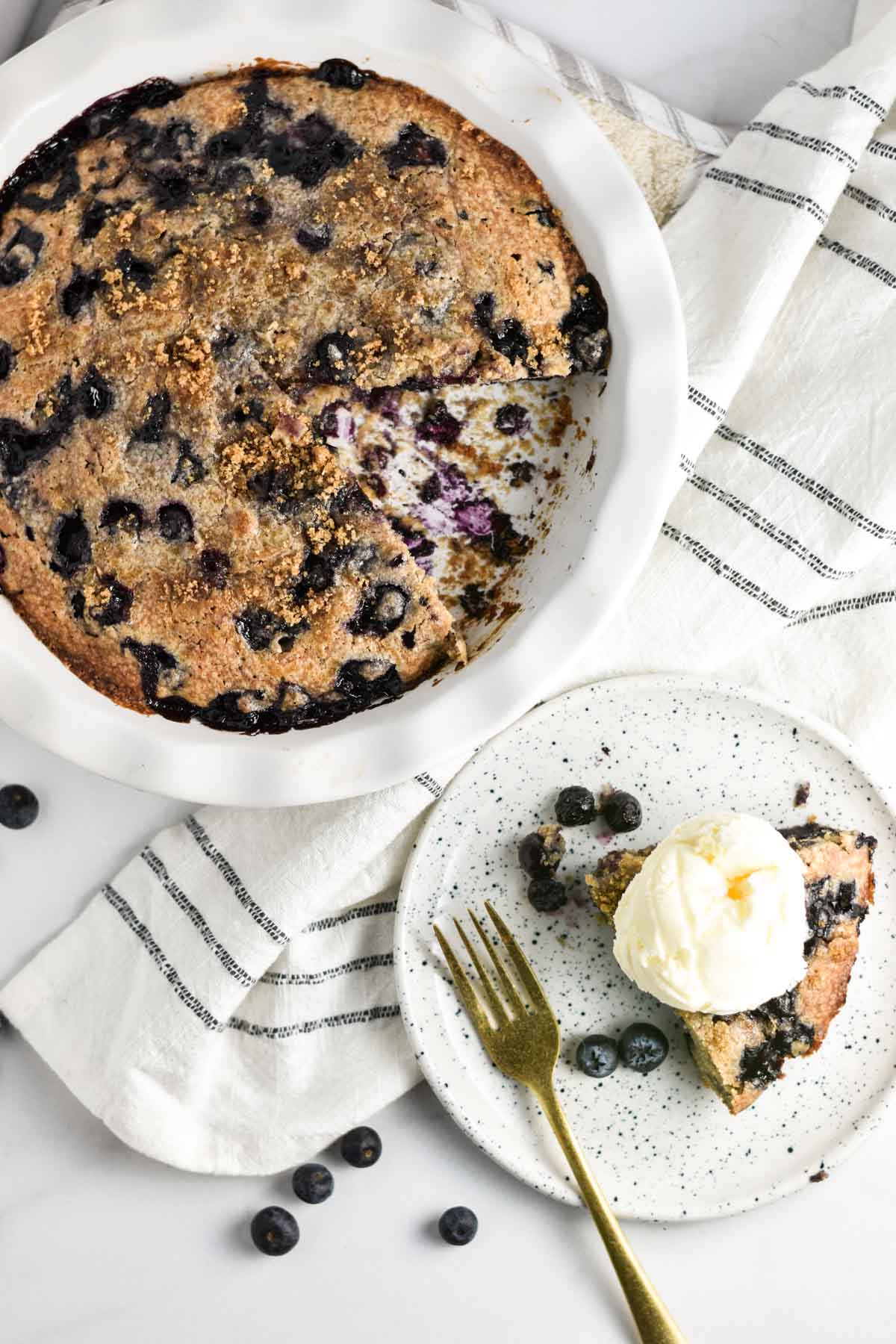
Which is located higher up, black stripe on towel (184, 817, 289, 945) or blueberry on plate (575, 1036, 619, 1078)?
black stripe on towel (184, 817, 289, 945)

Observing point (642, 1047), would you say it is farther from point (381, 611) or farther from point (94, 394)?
point (94, 394)

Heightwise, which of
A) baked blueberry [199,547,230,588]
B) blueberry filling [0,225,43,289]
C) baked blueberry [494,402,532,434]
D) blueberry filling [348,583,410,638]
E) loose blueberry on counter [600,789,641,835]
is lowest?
loose blueberry on counter [600,789,641,835]

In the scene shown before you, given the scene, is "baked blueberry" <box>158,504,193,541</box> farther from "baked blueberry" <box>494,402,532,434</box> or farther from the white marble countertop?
the white marble countertop

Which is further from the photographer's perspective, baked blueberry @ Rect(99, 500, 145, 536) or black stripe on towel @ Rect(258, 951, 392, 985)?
black stripe on towel @ Rect(258, 951, 392, 985)

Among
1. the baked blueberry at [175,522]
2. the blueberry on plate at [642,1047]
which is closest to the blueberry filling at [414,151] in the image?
the baked blueberry at [175,522]

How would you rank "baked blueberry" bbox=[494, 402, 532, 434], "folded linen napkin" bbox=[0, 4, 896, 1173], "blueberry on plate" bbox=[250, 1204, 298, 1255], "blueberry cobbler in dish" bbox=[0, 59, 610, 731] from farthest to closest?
"blueberry on plate" bbox=[250, 1204, 298, 1255] < "folded linen napkin" bbox=[0, 4, 896, 1173] < "baked blueberry" bbox=[494, 402, 532, 434] < "blueberry cobbler in dish" bbox=[0, 59, 610, 731]

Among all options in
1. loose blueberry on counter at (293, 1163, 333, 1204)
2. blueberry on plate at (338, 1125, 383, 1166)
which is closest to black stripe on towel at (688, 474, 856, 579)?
blueberry on plate at (338, 1125, 383, 1166)

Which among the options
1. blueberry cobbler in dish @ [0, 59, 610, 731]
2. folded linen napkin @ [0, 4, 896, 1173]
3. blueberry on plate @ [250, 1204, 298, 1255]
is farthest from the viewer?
blueberry on plate @ [250, 1204, 298, 1255]
